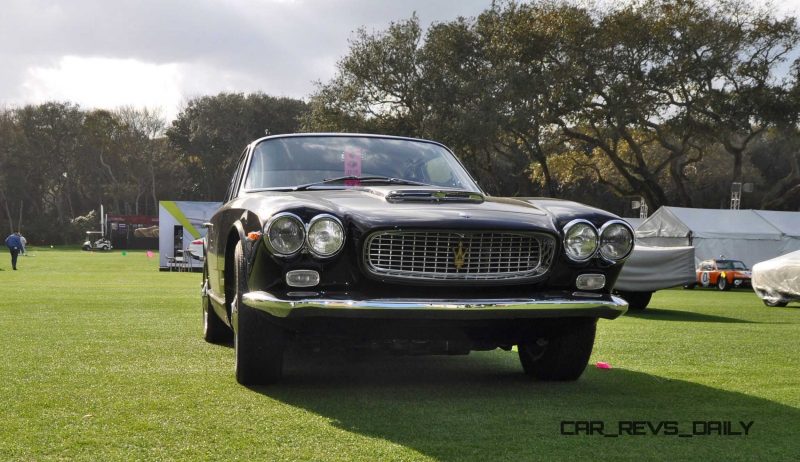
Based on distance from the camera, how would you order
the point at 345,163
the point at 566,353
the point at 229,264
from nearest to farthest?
the point at 566,353, the point at 229,264, the point at 345,163

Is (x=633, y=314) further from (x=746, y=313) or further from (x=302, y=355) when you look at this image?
(x=302, y=355)

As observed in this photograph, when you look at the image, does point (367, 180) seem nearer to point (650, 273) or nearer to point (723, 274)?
point (650, 273)

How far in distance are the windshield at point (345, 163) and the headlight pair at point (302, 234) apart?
131 centimetres

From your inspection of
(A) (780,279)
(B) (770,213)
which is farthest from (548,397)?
(B) (770,213)

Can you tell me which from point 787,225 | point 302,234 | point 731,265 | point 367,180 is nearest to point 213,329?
point 367,180

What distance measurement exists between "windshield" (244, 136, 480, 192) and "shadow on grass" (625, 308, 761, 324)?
789 cm

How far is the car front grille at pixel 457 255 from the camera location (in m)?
5.08

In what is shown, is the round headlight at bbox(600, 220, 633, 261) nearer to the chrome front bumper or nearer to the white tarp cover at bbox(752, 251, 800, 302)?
the chrome front bumper

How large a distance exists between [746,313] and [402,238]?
12.7 meters

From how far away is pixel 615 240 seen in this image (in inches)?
219

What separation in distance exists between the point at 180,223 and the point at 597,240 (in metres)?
33.4

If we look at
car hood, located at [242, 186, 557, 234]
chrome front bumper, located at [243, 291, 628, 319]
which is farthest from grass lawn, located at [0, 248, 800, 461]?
car hood, located at [242, 186, 557, 234]

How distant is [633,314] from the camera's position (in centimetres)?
1513

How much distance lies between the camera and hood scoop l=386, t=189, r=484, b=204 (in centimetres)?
553
